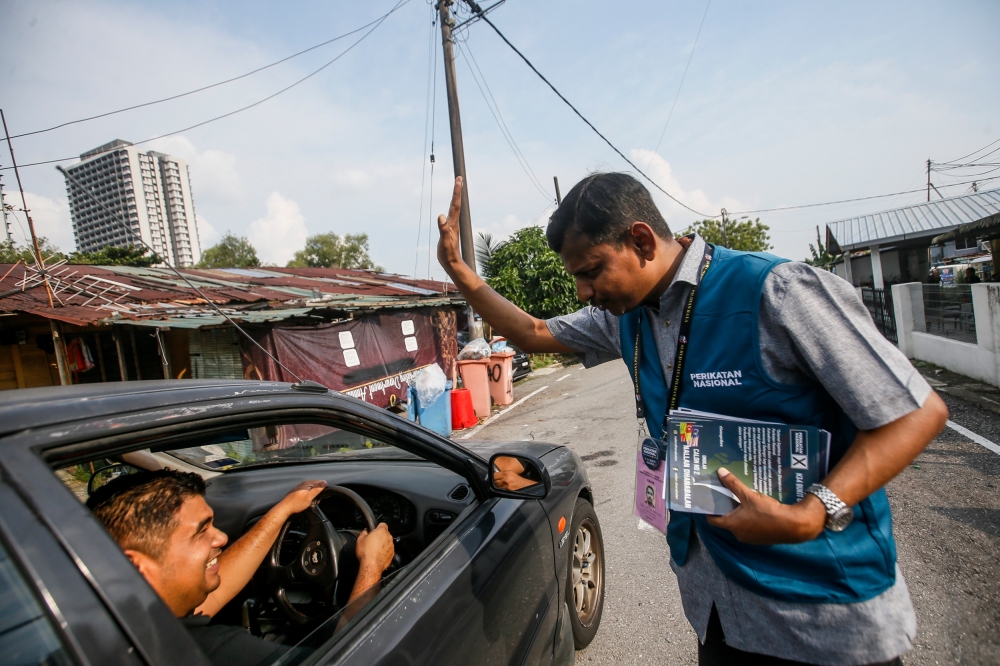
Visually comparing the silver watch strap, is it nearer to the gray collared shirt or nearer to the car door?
the gray collared shirt

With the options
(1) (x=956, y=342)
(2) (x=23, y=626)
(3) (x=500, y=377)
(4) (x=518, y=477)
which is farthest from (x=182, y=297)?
(1) (x=956, y=342)

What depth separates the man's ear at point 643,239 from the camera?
1.37m

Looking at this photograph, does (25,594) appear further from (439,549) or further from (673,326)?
(673,326)

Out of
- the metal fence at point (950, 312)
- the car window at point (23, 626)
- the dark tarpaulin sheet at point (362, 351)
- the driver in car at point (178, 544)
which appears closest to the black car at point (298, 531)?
the car window at point (23, 626)

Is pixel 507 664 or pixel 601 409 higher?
pixel 507 664

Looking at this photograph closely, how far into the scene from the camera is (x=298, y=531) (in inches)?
82.3

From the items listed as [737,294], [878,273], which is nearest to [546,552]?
[737,294]

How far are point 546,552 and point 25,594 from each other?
1.73 m

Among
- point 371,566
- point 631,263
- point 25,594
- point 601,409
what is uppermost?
point 631,263

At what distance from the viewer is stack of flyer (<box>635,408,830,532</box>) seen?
118cm

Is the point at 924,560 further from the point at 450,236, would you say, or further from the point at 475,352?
the point at 475,352

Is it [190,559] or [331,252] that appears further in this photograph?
[331,252]

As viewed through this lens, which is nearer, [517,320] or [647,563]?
[517,320]

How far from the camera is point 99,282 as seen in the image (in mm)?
9000
